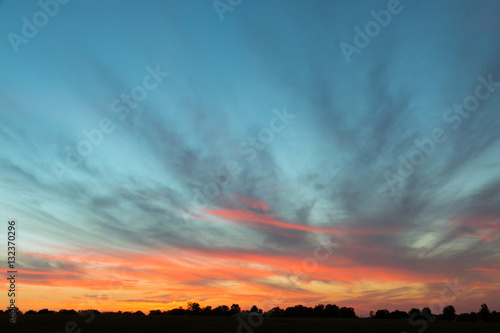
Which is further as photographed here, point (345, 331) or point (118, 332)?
point (345, 331)

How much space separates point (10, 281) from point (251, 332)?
222 ft

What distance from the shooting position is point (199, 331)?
102m

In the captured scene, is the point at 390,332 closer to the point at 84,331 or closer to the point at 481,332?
the point at 481,332

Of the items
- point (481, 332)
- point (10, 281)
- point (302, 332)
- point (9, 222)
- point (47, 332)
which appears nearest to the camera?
point (9, 222)

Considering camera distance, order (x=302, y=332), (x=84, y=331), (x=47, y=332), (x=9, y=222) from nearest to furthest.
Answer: (x=9, y=222) < (x=47, y=332) < (x=84, y=331) < (x=302, y=332)

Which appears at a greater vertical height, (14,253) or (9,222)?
(9,222)

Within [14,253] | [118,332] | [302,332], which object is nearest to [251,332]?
[302,332]

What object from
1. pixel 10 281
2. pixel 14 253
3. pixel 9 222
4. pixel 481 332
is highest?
pixel 9 222

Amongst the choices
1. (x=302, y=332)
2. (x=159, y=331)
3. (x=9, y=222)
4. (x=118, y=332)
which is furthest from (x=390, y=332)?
(x=9, y=222)

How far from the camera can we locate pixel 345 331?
110750 millimetres

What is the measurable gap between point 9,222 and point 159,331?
194ft

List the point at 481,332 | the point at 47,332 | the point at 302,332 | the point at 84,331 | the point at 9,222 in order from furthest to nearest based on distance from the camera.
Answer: the point at 481,332, the point at 302,332, the point at 84,331, the point at 47,332, the point at 9,222

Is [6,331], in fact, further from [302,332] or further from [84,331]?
[302,332]

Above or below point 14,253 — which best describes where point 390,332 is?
below
